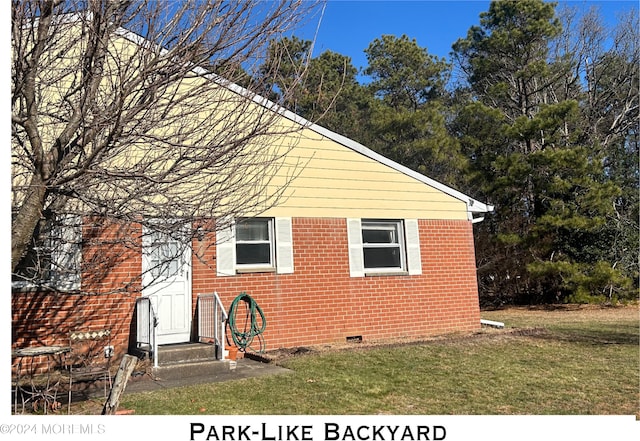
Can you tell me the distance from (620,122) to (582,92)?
2.40 meters

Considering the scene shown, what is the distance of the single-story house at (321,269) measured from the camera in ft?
27.0

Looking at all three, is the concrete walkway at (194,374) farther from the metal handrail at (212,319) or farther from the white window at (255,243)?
the white window at (255,243)

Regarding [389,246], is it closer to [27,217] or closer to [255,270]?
[255,270]

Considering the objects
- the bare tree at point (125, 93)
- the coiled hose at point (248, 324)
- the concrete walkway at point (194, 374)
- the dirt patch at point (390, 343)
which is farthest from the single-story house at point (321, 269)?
the bare tree at point (125, 93)

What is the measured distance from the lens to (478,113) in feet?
65.5

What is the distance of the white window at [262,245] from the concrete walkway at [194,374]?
2.02m

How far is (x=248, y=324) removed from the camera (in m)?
9.26

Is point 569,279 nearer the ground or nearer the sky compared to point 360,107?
nearer the ground

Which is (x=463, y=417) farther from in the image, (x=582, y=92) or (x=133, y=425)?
(x=582, y=92)

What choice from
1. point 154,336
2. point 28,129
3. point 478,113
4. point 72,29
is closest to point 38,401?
point 154,336

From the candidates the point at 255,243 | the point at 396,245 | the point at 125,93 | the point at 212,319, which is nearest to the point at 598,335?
the point at 396,245

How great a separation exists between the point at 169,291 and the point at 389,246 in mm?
4771

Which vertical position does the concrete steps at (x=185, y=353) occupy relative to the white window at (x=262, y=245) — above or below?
below

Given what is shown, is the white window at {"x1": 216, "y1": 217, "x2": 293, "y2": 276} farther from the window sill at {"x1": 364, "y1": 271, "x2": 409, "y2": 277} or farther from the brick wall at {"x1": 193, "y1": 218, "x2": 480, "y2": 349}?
the window sill at {"x1": 364, "y1": 271, "x2": 409, "y2": 277}
